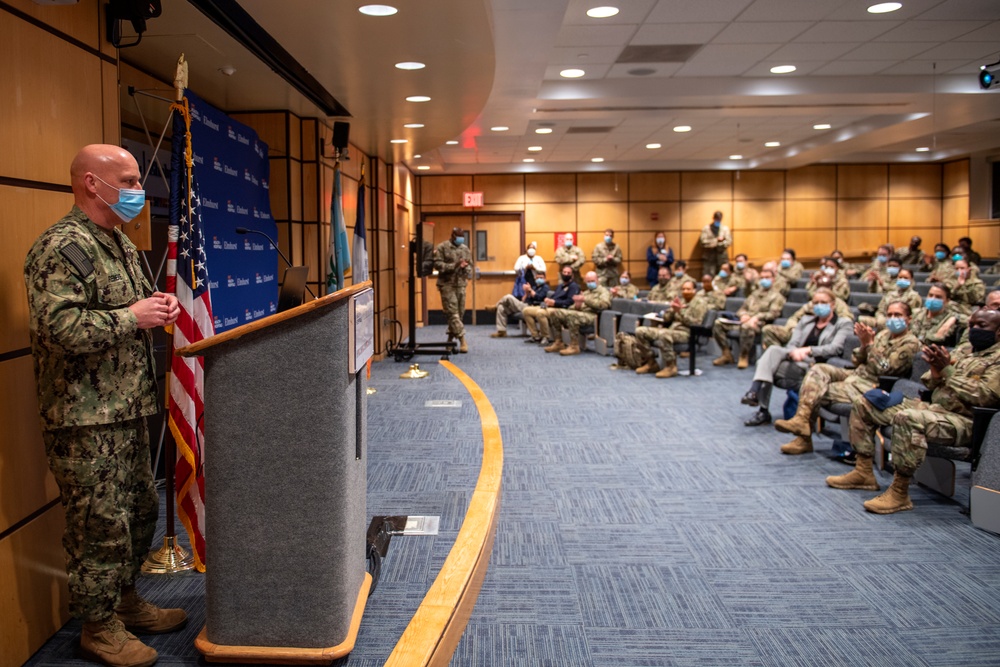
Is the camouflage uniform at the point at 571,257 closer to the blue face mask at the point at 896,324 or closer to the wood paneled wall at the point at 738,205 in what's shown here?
the wood paneled wall at the point at 738,205

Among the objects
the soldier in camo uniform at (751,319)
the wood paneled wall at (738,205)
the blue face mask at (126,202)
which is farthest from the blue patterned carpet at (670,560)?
the wood paneled wall at (738,205)

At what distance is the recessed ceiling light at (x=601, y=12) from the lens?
582cm

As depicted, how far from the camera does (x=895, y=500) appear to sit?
418 centimetres

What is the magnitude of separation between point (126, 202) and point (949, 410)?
4074 mm

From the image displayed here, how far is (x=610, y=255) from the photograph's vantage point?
15.8 m

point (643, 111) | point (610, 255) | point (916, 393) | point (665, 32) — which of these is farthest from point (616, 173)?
point (916, 393)

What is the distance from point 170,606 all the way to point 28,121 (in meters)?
1.77

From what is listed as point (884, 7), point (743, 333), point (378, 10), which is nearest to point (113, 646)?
point (378, 10)

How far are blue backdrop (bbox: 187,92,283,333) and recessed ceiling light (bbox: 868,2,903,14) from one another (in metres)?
4.91

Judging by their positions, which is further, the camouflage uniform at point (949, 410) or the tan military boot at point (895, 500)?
the tan military boot at point (895, 500)

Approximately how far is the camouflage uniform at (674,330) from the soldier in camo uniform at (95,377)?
7.05 metres

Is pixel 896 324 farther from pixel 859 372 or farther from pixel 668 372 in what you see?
pixel 668 372

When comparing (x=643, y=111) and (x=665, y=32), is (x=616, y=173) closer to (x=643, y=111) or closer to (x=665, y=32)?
(x=643, y=111)

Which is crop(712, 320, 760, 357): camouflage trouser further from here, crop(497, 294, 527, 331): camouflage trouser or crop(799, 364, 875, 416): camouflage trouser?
crop(497, 294, 527, 331): camouflage trouser
